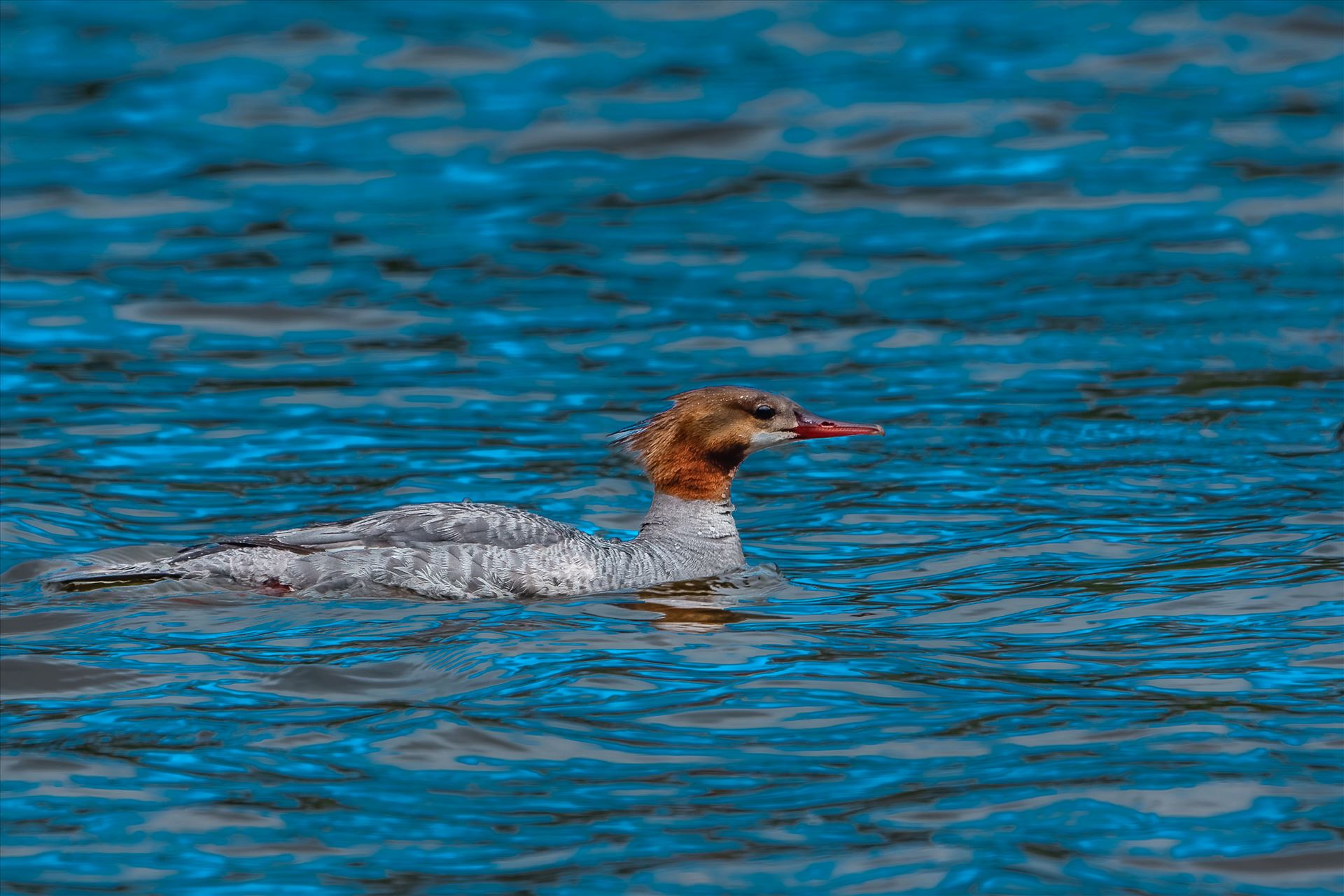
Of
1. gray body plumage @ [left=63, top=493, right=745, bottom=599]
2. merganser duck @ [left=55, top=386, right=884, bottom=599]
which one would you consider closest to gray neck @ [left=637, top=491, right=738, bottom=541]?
merganser duck @ [left=55, top=386, right=884, bottom=599]

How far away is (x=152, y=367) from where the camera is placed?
13430 mm

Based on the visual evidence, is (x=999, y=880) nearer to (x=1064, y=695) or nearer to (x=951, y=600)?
Answer: (x=1064, y=695)

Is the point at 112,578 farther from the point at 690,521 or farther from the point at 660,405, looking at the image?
the point at 660,405

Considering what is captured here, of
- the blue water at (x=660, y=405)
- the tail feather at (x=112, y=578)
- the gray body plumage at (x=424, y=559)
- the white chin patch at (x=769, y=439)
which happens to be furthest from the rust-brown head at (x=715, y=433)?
the tail feather at (x=112, y=578)

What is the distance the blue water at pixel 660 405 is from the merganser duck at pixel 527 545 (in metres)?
0.19

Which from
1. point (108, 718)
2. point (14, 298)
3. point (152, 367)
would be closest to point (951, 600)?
point (108, 718)

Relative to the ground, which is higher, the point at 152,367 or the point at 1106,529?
the point at 152,367

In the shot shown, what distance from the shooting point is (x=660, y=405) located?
1271 cm

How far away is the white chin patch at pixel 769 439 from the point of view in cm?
938

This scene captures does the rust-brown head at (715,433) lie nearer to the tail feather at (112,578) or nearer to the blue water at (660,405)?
the blue water at (660,405)

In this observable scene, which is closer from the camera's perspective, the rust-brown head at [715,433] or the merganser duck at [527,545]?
the merganser duck at [527,545]

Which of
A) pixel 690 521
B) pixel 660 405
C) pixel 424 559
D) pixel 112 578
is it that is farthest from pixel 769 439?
pixel 660 405

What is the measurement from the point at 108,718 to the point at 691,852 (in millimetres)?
2345

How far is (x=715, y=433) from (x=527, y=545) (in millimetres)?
1236
